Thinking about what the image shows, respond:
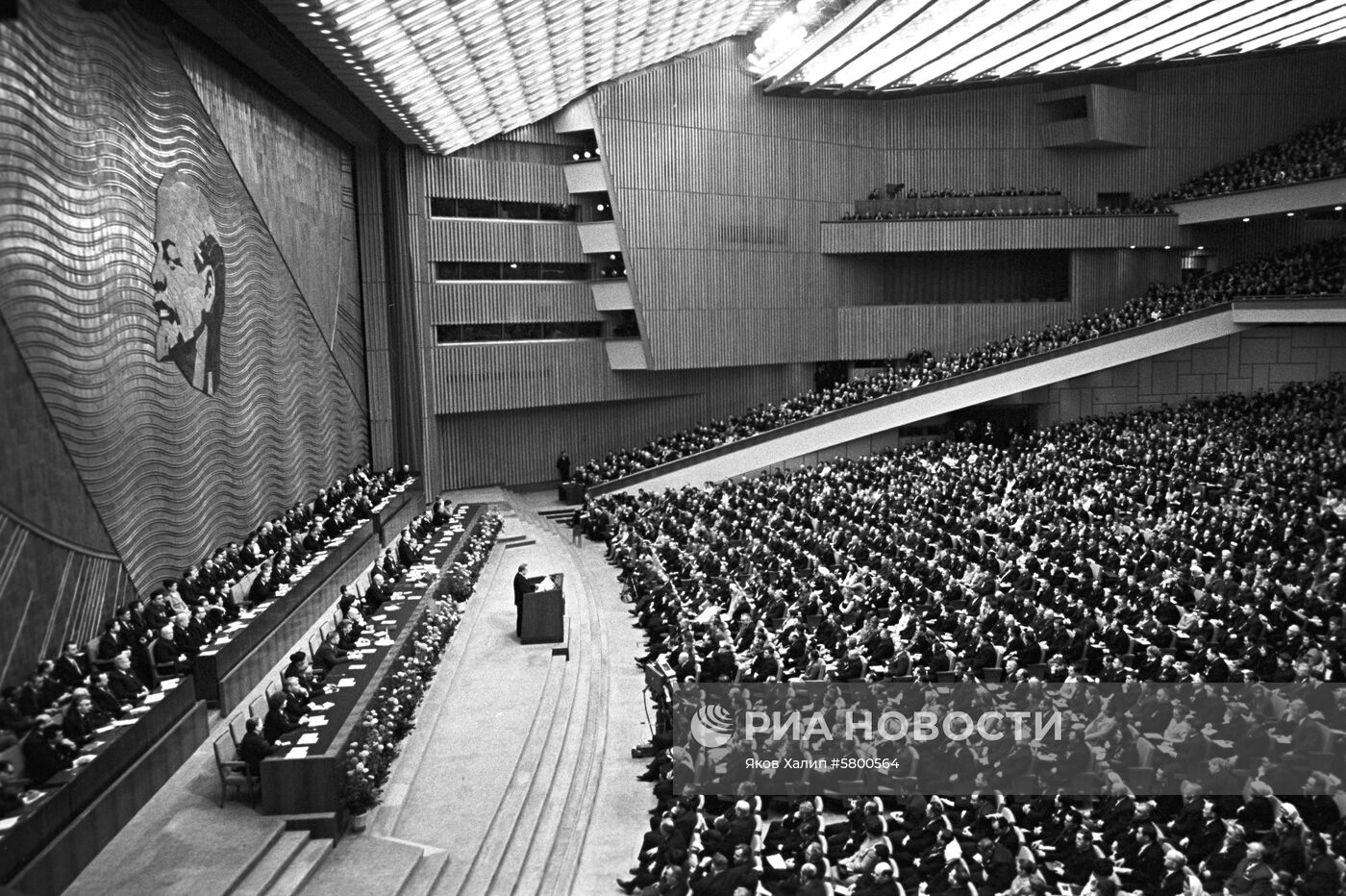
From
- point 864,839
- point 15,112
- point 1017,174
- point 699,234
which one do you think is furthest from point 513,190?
point 864,839

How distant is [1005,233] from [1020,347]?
361 centimetres

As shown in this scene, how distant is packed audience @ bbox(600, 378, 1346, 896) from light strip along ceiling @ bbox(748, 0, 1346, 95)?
7.93m

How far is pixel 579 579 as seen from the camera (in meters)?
16.4

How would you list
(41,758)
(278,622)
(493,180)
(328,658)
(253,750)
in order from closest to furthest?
(41,758)
(253,750)
(328,658)
(278,622)
(493,180)

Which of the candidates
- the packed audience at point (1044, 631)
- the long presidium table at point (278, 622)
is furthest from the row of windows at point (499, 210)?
the long presidium table at point (278, 622)

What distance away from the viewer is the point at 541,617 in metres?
12.9

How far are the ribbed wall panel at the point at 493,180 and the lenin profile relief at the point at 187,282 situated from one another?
9644 millimetres

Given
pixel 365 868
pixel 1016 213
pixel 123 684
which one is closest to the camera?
pixel 365 868

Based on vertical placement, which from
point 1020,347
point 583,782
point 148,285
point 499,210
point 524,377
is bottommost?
point 583,782

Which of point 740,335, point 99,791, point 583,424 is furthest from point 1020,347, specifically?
Answer: point 99,791

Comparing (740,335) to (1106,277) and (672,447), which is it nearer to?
(672,447)

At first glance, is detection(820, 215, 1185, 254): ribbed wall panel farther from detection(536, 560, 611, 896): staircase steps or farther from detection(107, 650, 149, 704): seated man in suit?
detection(107, 650, 149, 704): seated man in suit

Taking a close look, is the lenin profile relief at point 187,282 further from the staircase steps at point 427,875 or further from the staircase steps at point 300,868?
the staircase steps at point 427,875

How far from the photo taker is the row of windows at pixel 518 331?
23.2 meters
